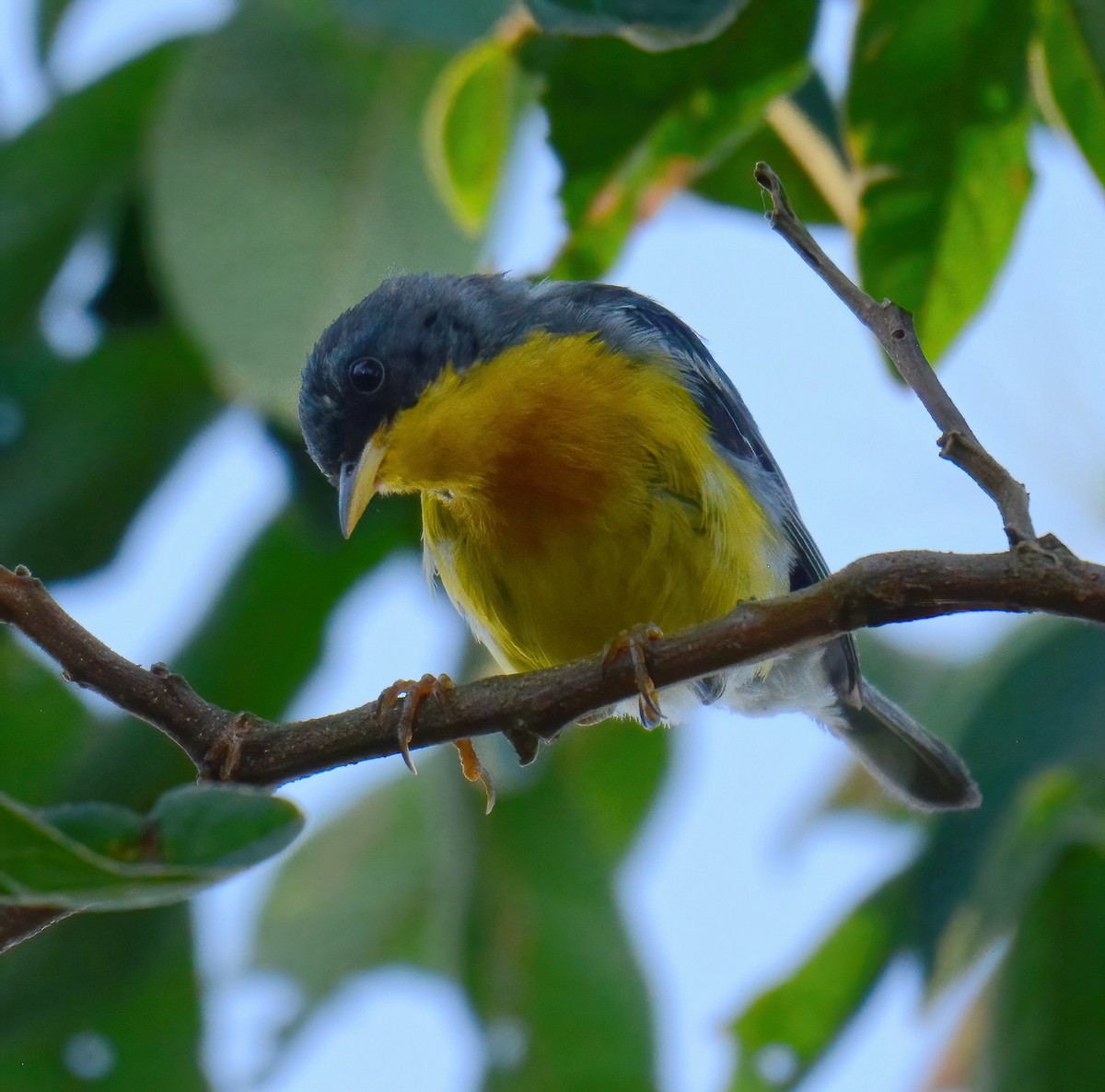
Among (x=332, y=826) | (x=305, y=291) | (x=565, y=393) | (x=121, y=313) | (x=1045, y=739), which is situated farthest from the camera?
(x=332, y=826)

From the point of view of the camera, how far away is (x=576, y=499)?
3232mm

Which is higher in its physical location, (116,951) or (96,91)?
(96,91)

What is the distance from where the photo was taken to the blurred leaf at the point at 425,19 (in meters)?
2.63

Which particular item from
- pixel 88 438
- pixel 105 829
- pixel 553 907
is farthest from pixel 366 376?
pixel 105 829

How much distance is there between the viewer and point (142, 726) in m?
3.33

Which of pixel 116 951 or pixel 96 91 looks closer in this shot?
pixel 116 951

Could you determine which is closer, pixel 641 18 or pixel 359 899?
pixel 641 18

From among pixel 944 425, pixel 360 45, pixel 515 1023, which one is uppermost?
pixel 360 45

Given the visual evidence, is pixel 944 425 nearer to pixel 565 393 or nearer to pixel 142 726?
pixel 565 393

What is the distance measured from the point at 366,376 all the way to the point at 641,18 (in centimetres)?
143

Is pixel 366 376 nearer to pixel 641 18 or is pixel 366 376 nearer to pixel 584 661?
pixel 641 18

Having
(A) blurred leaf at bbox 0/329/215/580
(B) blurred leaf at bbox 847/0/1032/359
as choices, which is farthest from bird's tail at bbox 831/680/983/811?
(A) blurred leaf at bbox 0/329/215/580

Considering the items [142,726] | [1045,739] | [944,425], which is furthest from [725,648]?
[142,726]

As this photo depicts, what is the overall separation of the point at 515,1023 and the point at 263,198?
1901mm
